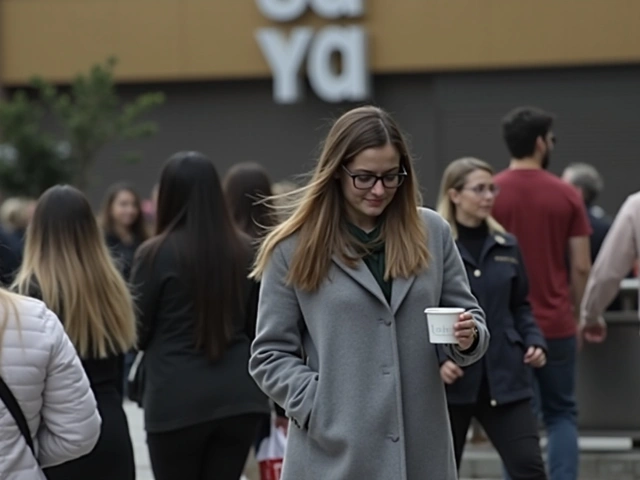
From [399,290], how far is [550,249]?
3442mm

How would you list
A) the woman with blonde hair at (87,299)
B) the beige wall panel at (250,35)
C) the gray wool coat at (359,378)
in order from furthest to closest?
the beige wall panel at (250,35)
the woman with blonde hair at (87,299)
the gray wool coat at (359,378)

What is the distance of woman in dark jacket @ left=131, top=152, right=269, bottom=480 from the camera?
6.09 meters

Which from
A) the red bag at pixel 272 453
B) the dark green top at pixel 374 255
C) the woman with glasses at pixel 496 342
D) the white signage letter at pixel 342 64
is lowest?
the red bag at pixel 272 453

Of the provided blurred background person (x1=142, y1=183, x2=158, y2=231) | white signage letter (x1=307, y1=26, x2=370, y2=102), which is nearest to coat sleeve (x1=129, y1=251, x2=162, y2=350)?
blurred background person (x1=142, y1=183, x2=158, y2=231)

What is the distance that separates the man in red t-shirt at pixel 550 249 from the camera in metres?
7.45

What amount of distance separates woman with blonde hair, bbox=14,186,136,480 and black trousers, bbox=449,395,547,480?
1.44 m

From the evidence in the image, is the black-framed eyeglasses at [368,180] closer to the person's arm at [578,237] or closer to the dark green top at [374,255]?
the dark green top at [374,255]

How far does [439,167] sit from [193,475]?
65.8ft

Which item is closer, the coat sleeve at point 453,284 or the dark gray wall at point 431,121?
the coat sleeve at point 453,284

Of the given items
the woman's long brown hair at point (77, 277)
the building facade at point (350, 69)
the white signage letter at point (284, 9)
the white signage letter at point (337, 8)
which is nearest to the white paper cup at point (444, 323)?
the woman's long brown hair at point (77, 277)

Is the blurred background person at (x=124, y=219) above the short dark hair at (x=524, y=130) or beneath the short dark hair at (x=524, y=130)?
beneath

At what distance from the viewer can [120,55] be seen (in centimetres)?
2775

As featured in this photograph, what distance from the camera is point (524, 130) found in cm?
768

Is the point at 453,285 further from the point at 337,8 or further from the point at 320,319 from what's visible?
the point at 337,8
